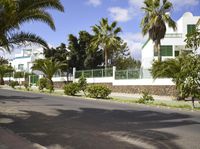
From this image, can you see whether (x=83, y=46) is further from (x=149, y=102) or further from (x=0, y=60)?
(x=0, y=60)

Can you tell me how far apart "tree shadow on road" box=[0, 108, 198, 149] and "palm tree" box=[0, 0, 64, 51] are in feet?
10.6

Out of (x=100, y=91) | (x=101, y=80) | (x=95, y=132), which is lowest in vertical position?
(x=95, y=132)

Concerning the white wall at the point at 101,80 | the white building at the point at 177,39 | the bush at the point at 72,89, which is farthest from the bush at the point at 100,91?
the white building at the point at 177,39

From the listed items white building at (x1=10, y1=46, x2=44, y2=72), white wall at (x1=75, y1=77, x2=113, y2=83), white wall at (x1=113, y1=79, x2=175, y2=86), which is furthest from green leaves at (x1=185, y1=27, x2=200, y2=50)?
white building at (x1=10, y1=46, x2=44, y2=72)

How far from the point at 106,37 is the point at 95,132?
38.4m

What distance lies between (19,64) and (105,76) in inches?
2232

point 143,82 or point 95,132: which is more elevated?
point 143,82

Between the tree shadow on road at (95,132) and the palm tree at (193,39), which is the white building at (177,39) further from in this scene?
the tree shadow on road at (95,132)

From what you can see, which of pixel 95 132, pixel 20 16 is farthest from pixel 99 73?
pixel 95 132

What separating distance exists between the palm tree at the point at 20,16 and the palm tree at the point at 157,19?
79.1 ft

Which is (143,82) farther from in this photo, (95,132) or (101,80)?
(95,132)

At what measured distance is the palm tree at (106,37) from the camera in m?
48.7

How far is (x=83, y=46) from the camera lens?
54.5 m

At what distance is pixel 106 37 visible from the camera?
49406mm
